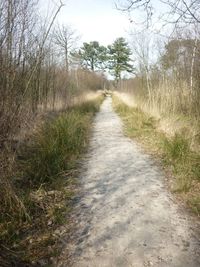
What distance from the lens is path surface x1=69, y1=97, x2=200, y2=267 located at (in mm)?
3002

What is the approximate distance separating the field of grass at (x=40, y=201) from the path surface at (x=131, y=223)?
268mm

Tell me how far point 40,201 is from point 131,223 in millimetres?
1301

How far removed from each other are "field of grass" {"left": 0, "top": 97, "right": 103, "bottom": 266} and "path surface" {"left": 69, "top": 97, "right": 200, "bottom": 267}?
268mm

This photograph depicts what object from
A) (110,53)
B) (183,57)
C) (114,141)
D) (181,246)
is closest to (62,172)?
(181,246)

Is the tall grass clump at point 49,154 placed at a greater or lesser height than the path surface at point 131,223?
greater

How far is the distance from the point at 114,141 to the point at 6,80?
18.9 ft

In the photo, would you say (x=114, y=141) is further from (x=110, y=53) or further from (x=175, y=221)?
(x=110, y=53)

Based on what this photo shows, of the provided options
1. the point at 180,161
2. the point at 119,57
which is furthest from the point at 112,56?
the point at 180,161

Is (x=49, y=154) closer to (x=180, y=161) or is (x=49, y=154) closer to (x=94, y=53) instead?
(x=180, y=161)

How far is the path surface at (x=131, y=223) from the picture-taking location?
300 centimetres

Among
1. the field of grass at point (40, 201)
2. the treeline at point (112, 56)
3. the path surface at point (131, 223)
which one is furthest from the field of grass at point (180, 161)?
the treeline at point (112, 56)

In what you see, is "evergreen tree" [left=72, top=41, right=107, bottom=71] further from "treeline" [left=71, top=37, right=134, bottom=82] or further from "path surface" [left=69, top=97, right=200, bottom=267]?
"path surface" [left=69, top=97, right=200, bottom=267]

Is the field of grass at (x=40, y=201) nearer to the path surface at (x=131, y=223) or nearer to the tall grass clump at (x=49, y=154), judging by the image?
the tall grass clump at (x=49, y=154)

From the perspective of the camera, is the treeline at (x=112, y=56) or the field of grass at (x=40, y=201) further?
the treeline at (x=112, y=56)
